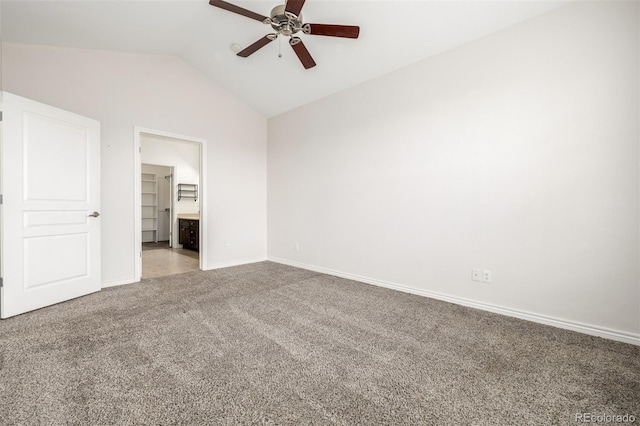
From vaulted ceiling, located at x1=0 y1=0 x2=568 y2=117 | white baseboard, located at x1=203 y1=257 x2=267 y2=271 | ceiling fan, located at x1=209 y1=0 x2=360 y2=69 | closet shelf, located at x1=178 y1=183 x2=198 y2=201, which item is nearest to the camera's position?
ceiling fan, located at x1=209 y1=0 x2=360 y2=69

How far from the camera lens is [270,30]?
10.6 feet

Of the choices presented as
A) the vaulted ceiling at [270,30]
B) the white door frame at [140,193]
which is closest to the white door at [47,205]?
the white door frame at [140,193]

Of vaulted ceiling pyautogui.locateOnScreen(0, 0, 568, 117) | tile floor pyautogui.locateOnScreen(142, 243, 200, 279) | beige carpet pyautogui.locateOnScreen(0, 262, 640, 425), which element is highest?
vaulted ceiling pyautogui.locateOnScreen(0, 0, 568, 117)

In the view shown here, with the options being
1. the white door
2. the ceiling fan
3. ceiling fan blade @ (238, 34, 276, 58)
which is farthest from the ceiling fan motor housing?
the white door

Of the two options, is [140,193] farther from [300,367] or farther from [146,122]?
[300,367]

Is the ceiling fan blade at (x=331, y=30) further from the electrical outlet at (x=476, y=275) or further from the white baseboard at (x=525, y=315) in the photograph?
the white baseboard at (x=525, y=315)

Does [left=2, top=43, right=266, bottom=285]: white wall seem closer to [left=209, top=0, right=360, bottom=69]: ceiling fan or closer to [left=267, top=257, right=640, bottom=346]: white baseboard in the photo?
[left=209, top=0, right=360, bottom=69]: ceiling fan

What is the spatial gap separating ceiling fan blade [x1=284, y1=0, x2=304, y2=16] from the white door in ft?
8.73

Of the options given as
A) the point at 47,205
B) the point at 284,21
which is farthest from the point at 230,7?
the point at 47,205

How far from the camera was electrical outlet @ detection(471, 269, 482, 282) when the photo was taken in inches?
107

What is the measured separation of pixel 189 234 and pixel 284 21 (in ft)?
18.6

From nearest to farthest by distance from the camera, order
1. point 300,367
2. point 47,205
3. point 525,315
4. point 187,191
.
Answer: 1. point 300,367
2. point 525,315
3. point 47,205
4. point 187,191

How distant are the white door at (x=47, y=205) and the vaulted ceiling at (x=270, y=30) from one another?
3.00 ft

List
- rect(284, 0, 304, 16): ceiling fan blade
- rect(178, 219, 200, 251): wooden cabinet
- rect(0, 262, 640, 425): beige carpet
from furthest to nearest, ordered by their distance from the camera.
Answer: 1. rect(178, 219, 200, 251): wooden cabinet
2. rect(284, 0, 304, 16): ceiling fan blade
3. rect(0, 262, 640, 425): beige carpet
